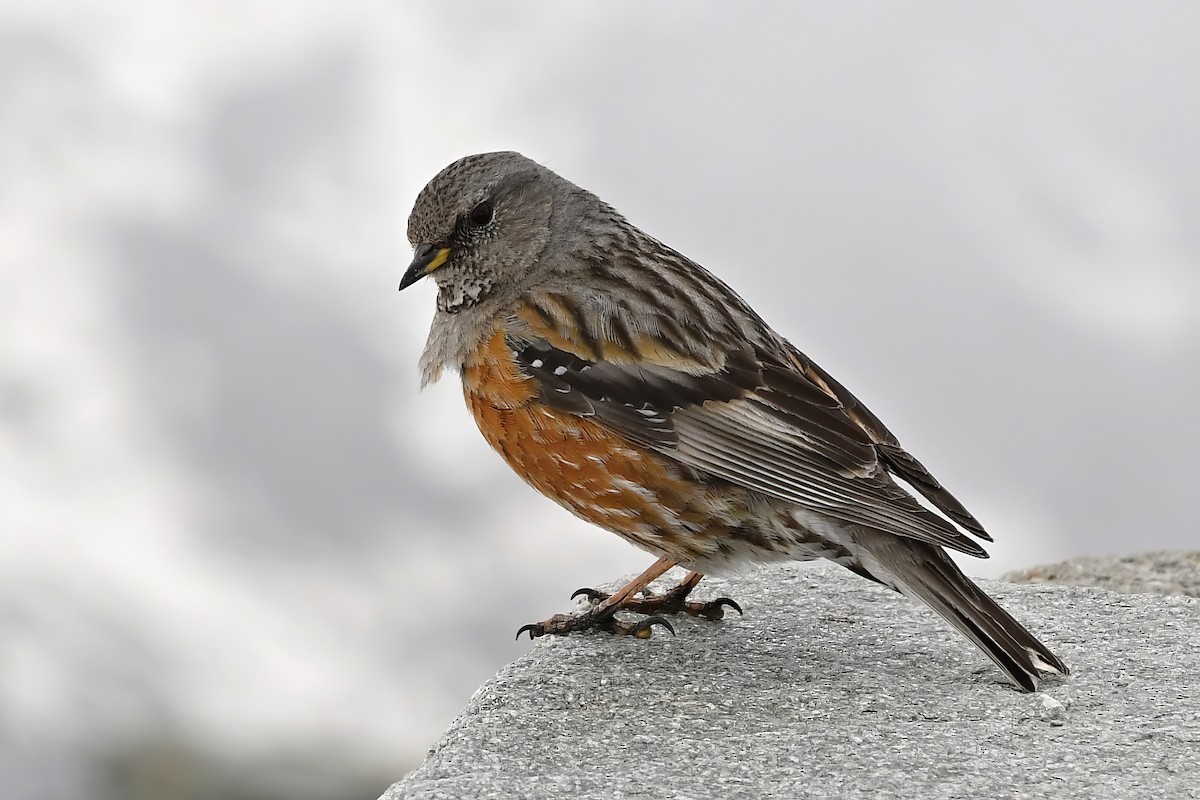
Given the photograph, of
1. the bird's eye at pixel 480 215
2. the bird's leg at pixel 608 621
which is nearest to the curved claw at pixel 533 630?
the bird's leg at pixel 608 621

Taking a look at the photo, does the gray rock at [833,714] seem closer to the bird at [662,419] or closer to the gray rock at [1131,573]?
the bird at [662,419]

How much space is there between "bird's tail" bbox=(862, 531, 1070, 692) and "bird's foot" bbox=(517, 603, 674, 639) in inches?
45.0

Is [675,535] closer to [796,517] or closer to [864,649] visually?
[796,517]

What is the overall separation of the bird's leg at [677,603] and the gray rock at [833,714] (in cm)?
7

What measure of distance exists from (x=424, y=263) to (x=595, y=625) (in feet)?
6.17

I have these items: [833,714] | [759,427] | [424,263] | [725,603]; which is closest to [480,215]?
[424,263]

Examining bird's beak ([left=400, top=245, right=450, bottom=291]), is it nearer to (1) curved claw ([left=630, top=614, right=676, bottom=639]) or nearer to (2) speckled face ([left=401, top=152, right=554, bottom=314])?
(2) speckled face ([left=401, top=152, right=554, bottom=314])

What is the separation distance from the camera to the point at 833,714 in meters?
5.67

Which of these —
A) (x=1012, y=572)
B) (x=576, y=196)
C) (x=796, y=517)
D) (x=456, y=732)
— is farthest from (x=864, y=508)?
(x=1012, y=572)

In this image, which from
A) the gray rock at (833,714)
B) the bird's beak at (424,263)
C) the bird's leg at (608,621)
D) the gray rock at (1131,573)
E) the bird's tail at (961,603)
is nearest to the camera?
the gray rock at (833,714)

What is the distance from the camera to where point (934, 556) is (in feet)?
19.5

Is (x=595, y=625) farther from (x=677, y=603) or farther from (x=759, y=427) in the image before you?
(x=759, y=427)

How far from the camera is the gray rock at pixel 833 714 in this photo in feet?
16.8

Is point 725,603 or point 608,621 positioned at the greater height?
point 608,621
